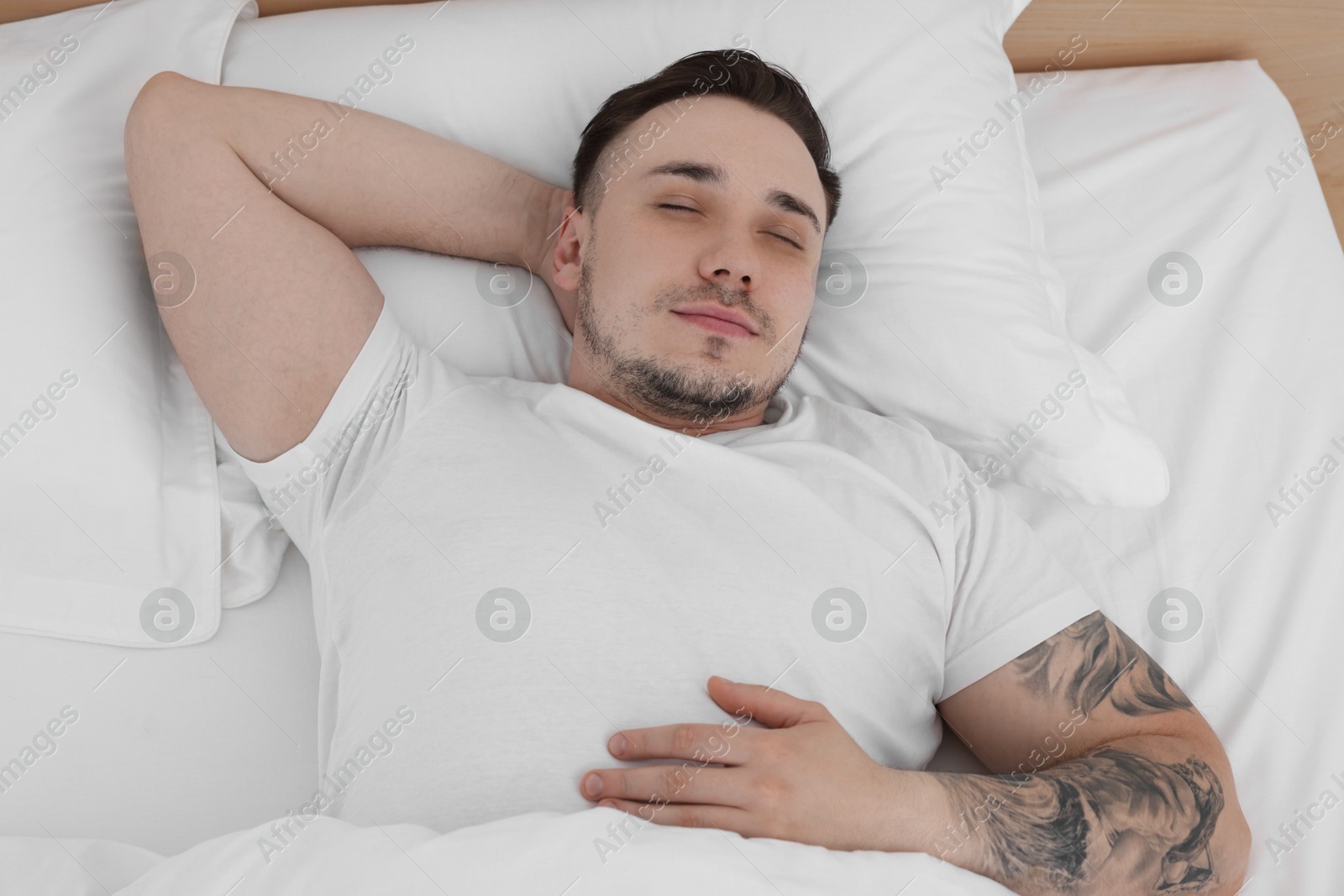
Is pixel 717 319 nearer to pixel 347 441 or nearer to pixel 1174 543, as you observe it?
pixel 347 441

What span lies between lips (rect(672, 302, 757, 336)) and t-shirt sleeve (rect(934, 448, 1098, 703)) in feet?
1.09

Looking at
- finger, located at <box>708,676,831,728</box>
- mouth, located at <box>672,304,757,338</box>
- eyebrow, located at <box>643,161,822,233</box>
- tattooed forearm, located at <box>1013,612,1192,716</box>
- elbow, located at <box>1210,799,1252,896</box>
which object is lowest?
finger, located at <box>708,676,831,728</box>

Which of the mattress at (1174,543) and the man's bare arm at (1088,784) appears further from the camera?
the mattress at (1174,543)

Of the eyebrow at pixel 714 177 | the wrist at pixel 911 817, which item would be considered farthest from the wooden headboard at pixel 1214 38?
the wrist at pixel 911 817

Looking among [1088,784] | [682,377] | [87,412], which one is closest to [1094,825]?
[1088,784]

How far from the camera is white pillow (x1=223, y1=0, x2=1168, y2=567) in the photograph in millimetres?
1377

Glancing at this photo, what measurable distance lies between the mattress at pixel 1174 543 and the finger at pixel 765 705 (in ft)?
1.04

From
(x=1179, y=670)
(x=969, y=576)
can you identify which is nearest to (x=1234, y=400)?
Result: (x=1179, y=670)

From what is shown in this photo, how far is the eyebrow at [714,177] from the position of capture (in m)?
1.32

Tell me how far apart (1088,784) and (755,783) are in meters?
0.37

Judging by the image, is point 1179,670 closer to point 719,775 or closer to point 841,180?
point 719,775

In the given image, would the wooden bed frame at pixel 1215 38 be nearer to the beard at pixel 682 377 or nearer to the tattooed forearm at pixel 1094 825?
the beard at pixel 682 377

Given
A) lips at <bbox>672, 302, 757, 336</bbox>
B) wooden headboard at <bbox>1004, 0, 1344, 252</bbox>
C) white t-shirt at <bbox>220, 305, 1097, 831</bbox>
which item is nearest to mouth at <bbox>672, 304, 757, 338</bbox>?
lips at <bbox>672, 302, 757, 336</bbox>

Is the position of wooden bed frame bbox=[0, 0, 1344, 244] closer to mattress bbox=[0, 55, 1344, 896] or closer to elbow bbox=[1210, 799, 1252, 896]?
mattress bbox=[0, 55, 1344, 896]
